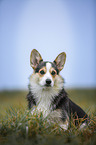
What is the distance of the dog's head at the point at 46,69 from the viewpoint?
4148mm

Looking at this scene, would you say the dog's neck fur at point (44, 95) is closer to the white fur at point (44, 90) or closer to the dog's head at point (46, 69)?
the white fur at point (44, 90)

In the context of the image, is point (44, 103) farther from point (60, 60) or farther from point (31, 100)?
point (60, 60)

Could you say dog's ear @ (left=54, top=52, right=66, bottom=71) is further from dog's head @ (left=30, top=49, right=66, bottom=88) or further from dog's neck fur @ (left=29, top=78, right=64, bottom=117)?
dog's neck fur @ (left=29, top=78, right=64, bottom=117)


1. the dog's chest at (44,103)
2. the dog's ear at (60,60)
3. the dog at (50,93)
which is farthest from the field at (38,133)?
the dog's ear at (60,60)

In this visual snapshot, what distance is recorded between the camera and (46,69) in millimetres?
4301

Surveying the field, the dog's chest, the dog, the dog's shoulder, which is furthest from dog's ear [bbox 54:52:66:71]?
the field

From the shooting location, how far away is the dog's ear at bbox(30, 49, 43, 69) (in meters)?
4.50

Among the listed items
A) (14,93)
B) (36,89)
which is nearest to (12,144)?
(36,89)

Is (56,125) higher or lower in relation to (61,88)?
lower

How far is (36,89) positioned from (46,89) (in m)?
0.24

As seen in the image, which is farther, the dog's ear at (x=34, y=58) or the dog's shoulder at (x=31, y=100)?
the dog's ear at (x=34, y=58)

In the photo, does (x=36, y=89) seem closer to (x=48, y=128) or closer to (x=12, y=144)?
(x=48, y=128)

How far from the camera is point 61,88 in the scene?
4418 millimetres

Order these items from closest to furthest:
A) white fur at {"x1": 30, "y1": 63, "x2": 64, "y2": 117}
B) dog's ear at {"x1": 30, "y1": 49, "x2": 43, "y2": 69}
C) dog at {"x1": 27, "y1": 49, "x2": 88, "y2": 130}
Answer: dog at {"x1": 27, "y1": 49, "x2": 88, "y2": 130} < white fur at {"x1": 30, "y1": 63, "x2": 64, "y2": 117} < dog's ear at {"x1": 30, "y1": 49, "x2": 43, "y2": 69}
